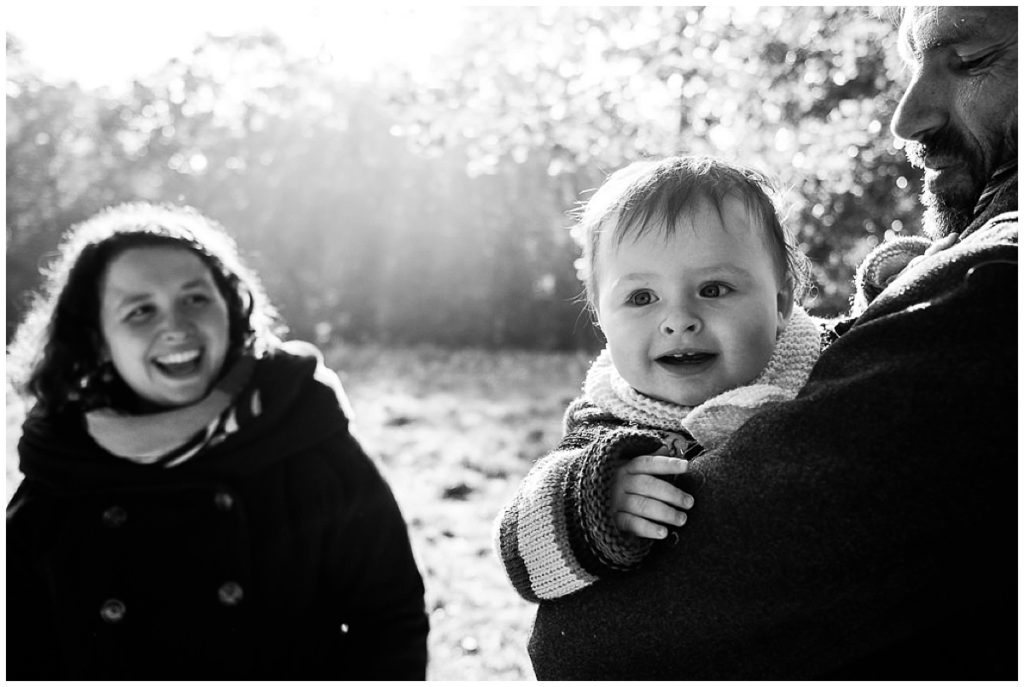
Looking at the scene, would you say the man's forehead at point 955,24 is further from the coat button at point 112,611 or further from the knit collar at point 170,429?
the coat button at point 112,611

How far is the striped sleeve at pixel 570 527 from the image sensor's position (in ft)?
5.43

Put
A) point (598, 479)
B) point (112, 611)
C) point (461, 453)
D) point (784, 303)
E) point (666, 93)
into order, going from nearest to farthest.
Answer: point (598, 479), point (784, 303), point (112, 611), point (461, 453), point (666, 93)

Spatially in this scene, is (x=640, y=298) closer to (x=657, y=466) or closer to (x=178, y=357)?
(x=657, y=466)

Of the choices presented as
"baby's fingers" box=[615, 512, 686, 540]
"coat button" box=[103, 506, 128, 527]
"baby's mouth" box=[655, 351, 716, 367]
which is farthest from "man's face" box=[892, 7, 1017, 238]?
"coat button" box=[103, 506, 128, 527]

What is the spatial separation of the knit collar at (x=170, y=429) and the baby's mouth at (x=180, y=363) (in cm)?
10

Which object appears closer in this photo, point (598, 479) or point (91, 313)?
point (598, 479)

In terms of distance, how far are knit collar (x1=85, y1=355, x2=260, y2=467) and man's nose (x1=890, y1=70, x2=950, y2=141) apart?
1867 mm

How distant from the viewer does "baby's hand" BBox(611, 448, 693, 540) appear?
161 centimetres

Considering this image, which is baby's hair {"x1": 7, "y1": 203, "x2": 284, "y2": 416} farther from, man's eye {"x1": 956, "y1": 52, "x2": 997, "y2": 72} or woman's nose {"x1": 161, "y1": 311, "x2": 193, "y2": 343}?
man's eye {"x1": 956, "y1": 52, "x2": 997, "y2": 72}

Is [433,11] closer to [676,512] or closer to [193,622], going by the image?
[193,622]

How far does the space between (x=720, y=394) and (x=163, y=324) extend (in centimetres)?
166

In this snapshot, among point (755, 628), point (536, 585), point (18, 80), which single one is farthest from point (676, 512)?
point (18, 80)

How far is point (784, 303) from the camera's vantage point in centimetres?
216

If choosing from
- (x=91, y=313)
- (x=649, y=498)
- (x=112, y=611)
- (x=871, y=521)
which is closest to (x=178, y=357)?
(x=91, y=313)
